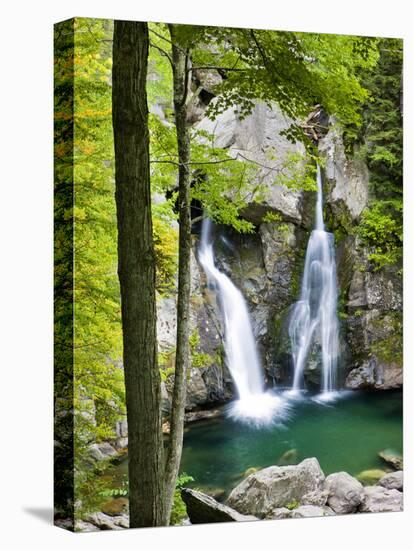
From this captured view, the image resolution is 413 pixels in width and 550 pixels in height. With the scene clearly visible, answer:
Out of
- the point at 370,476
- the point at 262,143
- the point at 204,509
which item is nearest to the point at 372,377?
the point at 370,476

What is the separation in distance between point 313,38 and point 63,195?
2504 millimetres

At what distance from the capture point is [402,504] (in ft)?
29.8

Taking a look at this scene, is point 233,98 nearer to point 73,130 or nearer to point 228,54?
point 228,54

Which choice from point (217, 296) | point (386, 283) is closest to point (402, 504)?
point (386, 283)

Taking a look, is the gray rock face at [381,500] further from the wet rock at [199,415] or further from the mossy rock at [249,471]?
the wet rock at [199,415]

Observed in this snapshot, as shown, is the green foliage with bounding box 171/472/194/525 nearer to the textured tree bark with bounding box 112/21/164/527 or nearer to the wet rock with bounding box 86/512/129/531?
the wet rock with bounding box 86/512/129/531

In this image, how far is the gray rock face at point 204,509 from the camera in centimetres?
813

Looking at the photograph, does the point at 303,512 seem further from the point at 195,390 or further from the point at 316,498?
the point at 195,390

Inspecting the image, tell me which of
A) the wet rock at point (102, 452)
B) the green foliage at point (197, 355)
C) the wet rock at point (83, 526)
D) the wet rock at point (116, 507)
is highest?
the green foliage at point (197, 355)

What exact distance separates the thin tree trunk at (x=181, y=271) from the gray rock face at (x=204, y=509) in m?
0.17

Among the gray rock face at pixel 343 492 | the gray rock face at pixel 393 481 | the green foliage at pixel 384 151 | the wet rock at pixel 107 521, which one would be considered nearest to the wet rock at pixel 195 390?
the wet rock at pixel 107 521

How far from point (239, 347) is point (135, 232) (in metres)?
1.56

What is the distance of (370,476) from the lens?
8906mm

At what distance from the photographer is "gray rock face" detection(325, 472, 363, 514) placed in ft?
28.5
